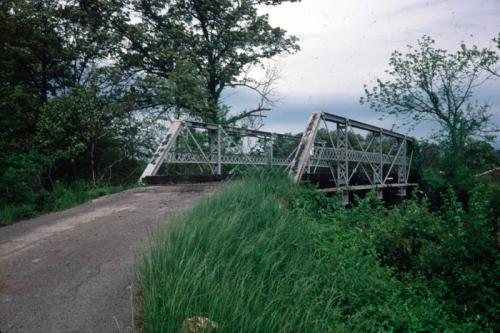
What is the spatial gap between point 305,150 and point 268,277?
542 centimetres

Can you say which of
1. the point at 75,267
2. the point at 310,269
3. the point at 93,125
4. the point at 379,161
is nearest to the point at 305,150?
the point at 310,269

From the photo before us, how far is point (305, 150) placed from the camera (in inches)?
346

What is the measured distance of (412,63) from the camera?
27.6m

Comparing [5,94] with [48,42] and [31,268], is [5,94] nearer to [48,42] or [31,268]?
[48,42]

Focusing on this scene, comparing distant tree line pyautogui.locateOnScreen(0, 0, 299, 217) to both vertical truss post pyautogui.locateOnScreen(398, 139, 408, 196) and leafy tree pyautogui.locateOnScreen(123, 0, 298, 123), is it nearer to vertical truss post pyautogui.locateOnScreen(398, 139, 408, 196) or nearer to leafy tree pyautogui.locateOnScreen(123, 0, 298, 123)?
leafy tree pyautogui.locateOnScreen(123, 0, 298, 123)

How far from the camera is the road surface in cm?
302

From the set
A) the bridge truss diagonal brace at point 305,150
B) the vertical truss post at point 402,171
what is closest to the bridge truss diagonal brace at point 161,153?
the bridge truss diagonal brace at point 305,150

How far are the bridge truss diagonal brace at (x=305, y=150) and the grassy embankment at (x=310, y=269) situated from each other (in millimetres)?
880

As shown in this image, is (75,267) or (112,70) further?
(112,70)

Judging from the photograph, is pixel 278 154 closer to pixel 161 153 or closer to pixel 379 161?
pixel 379 161

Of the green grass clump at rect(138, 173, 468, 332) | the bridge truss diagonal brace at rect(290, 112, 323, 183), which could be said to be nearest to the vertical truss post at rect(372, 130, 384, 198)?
the bridge truss diagonal brace at rect(290, 112, 323, 183)

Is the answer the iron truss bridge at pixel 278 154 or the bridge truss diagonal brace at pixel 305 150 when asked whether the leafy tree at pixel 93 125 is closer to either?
the iron truss bridge at pixel 278 154

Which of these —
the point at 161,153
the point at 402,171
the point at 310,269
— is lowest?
the point at 310,269

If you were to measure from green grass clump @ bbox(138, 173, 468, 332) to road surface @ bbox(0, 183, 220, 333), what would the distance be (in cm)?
34
